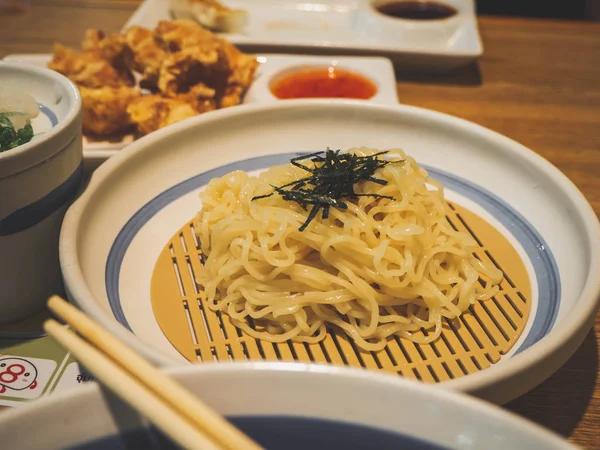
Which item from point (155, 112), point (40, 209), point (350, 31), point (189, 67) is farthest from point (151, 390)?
point (350, 31)

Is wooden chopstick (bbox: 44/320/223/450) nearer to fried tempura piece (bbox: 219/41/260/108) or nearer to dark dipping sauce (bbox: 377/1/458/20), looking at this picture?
fried tempura piece (bbox: 219/41/260/108)

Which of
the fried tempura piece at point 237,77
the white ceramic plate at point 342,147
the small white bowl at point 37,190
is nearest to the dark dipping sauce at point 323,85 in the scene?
the fried tempura piece at point 237,77

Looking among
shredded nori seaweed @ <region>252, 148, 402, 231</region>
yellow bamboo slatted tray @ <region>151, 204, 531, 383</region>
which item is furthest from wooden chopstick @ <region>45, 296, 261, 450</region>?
shredded nori seaweed @ <region>252, 148, 402, 231</region>

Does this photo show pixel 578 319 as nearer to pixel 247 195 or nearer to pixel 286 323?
pixel 286 323

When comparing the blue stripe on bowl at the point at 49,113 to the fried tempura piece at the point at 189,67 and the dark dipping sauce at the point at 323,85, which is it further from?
the dark dipping sauce at the point at 323,85

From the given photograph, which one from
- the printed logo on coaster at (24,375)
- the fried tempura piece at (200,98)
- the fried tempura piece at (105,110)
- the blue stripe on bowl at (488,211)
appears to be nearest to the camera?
the printed logo on coaster at (24,375)

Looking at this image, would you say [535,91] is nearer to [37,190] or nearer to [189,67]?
[189,67]

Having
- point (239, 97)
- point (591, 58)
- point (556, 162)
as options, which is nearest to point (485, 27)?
point (591, 58)
